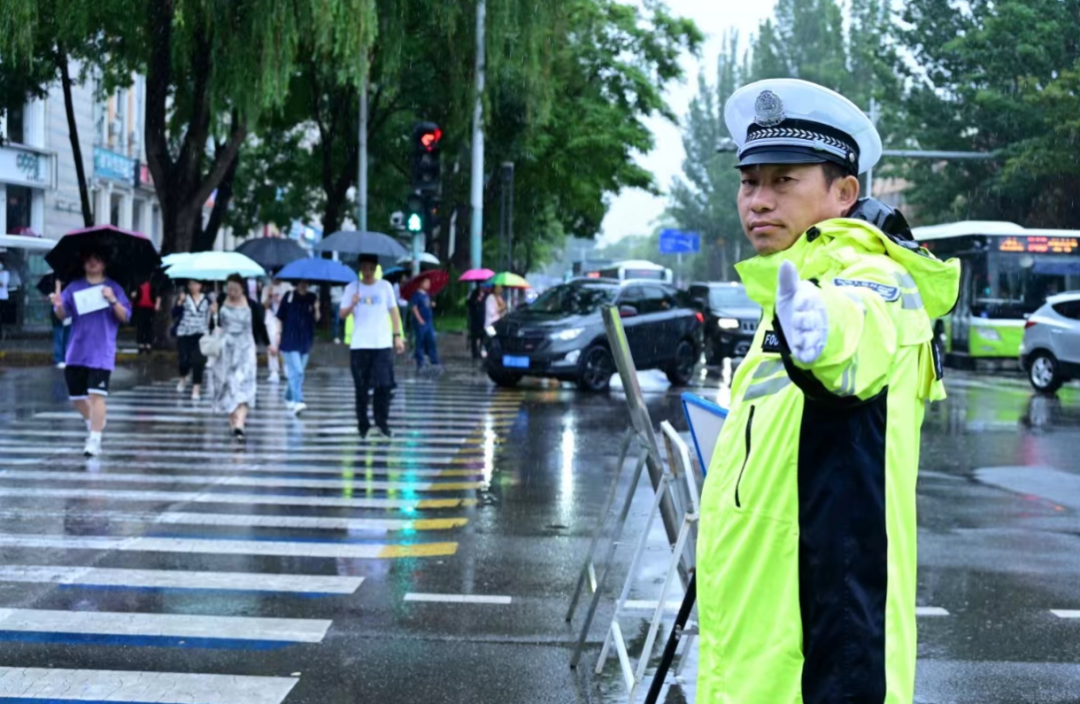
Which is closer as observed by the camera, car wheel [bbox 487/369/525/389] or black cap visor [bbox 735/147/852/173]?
black cap visor [bbox 735/147/852/173]

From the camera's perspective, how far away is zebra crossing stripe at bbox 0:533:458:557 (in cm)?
809

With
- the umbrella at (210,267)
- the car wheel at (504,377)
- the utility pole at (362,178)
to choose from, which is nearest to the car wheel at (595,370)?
the car wheel at (504,377)

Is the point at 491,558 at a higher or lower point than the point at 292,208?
lower

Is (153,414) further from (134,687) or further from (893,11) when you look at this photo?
(893,11)

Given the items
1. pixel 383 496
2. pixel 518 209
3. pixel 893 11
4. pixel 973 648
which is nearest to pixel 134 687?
pixel 973 648

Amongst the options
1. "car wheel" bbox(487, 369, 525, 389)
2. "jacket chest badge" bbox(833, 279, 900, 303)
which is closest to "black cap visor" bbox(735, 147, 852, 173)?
"jacket chest badge" bbox(833, 279, 900, 303)

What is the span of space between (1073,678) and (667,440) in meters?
2.02

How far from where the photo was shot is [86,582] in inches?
284

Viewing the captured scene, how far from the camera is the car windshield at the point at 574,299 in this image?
21.9 metres

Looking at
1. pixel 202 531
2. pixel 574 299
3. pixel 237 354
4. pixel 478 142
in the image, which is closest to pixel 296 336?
pixel 237 354

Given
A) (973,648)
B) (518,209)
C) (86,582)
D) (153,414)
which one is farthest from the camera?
(518,209)

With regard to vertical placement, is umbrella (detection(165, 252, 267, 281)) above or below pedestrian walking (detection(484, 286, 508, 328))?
above

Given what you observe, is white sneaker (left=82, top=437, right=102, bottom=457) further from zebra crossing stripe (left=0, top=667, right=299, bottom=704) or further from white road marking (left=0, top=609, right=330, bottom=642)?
zebra crossing stripe (left=0, top=667, right=299, bottom=704)

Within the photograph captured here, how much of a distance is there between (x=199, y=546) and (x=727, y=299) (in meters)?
22.6
